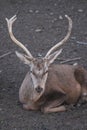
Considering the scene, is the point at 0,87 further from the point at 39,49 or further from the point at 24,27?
the point at 24,27

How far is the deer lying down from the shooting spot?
6863 millimetres

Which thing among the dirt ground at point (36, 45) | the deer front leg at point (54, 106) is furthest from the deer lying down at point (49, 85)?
the dirt ground at point (36, 45)

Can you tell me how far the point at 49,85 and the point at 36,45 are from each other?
354 cm

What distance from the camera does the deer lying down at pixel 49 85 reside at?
6863 millimetres

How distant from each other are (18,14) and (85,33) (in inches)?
107

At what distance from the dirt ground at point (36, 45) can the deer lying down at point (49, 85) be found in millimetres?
157

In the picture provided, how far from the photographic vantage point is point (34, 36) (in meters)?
11.3

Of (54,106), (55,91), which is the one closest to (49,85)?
(55,91)

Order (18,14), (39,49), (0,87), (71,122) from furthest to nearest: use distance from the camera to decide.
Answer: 1. (18,14)
2. (39,49)
3. (0,87)
4. (71,122)

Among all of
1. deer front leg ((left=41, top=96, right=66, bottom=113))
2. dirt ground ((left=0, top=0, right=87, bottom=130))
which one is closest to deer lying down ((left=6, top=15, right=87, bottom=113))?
deer front leg ((left=41, top=96, right=66, bottom=113))

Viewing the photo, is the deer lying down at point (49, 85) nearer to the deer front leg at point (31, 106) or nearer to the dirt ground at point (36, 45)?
the deer front leg at point (31, 106)

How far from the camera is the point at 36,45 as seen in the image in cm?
1060

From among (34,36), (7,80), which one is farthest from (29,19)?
(7,80)

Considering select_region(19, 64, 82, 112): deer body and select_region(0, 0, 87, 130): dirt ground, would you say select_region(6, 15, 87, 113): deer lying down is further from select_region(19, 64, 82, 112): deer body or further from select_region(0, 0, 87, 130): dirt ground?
select_region(0, 0, 87, 130): dirt ground
